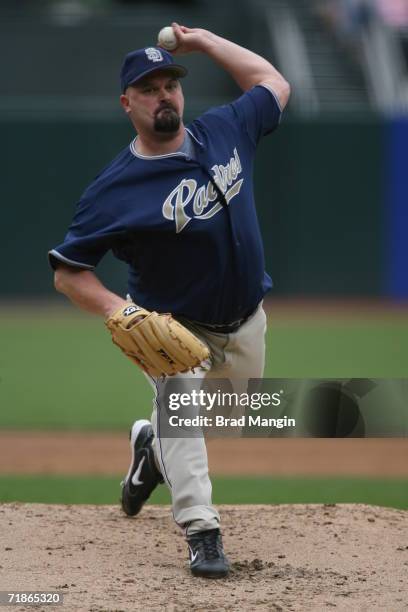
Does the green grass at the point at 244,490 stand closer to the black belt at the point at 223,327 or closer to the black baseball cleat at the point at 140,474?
the black baseball cleat at the point at 140,474

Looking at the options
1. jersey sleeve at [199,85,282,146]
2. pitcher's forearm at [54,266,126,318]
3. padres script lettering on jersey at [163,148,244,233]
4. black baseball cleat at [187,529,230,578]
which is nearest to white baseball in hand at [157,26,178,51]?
jersey sleeve at [199,85,282,146]

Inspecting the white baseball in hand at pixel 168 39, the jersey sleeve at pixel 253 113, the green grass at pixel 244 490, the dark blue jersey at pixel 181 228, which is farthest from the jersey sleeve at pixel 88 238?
the green grass at pixel 244 490

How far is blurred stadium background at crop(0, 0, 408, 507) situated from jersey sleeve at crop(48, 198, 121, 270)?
2218 mm

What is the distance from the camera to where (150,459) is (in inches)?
193

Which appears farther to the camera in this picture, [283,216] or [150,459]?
[283,216]

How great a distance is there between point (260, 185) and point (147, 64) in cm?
1139

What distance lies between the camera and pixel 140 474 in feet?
16.0

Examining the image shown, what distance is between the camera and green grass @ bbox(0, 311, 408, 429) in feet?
28.0

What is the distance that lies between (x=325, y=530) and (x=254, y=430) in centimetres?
57

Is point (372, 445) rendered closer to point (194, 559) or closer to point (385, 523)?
point (385, 523)

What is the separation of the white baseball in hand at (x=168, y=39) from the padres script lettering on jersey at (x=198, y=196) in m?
0.68

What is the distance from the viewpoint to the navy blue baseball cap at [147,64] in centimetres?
410

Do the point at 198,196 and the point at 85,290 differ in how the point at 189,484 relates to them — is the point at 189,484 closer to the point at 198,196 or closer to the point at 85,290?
the point at 85,290

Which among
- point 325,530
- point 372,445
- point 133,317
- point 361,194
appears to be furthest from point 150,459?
point 361,194
